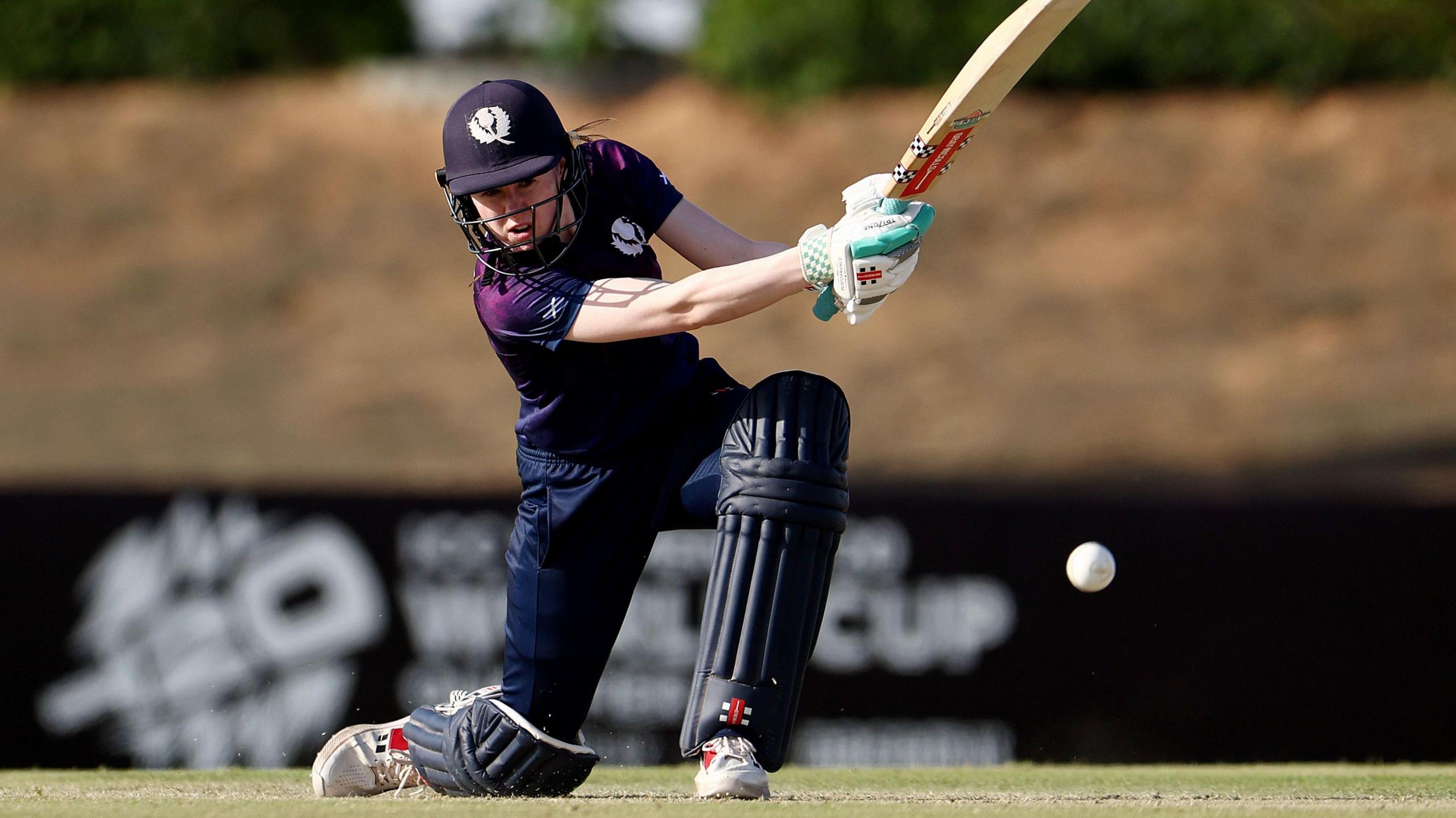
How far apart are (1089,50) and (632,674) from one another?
12598mm

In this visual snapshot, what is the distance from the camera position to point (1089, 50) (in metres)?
16.7

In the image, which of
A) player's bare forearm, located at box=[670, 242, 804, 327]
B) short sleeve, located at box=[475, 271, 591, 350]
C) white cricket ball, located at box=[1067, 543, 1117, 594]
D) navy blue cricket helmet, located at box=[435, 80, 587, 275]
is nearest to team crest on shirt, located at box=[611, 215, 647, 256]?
navy blue cricket helmet, located at box=[435, 80, 587, 275]

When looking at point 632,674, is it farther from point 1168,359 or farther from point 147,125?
point 147,125

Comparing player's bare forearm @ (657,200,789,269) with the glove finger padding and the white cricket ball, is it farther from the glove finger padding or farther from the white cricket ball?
the white cricket ball

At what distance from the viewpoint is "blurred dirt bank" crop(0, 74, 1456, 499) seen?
13359 mm

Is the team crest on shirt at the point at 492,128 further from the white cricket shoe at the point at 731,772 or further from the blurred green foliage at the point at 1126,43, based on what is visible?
the blurred green foliage at the point at 1126,43

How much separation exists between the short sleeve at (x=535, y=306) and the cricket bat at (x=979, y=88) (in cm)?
67

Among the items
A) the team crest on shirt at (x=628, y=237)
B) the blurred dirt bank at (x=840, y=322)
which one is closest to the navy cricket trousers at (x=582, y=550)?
the team crest on shirt at (x=628, y=237)

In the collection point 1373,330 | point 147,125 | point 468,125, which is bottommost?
point 468,125

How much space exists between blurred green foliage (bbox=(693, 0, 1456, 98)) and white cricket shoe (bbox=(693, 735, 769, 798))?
14.4 metres

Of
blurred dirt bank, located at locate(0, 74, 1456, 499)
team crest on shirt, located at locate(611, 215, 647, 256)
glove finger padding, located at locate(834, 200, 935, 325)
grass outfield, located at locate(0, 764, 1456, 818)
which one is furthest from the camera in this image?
blurred dirt bank, located at locate(0, 74, 1456, 499)

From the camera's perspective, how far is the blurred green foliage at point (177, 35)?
18.5m

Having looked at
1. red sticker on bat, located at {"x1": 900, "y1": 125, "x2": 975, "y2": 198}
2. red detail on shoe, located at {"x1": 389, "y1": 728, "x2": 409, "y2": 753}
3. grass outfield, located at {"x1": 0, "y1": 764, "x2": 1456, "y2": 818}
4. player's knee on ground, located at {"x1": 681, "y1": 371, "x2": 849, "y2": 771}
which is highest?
red sticker on bat, located at {"x1": 900, "y1": 125, "x2": 975, "y2": 198}

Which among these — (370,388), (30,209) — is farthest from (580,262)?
(30,209)
